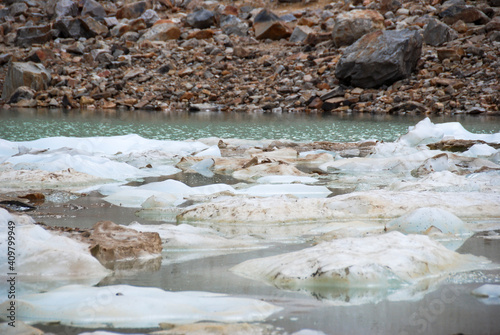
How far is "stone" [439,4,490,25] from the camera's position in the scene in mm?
18391

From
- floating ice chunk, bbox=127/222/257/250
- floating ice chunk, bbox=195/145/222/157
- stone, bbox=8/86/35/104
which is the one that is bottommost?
stone, bbox=8/86/35/104

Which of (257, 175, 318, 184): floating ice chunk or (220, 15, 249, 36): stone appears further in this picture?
(220, 15, 249, 36): stone

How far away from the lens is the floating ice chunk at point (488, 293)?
1.75 metres

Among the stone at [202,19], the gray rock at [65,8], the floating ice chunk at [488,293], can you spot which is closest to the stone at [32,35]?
the gray rock at [65,8]

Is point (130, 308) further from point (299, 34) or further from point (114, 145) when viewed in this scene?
point (299, 34)

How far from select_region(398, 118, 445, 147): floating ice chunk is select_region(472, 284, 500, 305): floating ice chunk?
4827 millimetres

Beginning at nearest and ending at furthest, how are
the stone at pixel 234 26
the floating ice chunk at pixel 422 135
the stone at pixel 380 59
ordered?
the floating ice chunk at pixel 422 135, the stone at pixel 380 59, the stone at pixel 234 26

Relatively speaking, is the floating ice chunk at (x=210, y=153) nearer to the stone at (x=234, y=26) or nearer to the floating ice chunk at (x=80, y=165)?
the floating ice chunk at (x=80, y=165)

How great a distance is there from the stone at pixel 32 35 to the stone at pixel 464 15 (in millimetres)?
15308

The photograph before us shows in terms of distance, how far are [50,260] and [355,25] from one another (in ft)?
57.2

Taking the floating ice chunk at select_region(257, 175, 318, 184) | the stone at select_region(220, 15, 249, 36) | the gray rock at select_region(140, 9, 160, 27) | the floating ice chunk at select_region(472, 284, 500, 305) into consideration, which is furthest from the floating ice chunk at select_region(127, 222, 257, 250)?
the gray rock at select_region(140, 9, 160, 27)

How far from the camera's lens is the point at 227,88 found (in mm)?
17609

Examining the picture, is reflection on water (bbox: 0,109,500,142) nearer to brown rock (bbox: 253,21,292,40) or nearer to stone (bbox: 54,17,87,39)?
brown rock (bbox: 253,21,292,40)

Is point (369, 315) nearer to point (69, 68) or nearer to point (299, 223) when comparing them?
point (299, 223)
